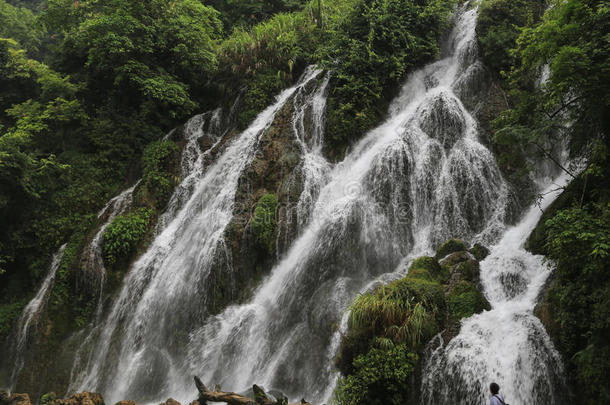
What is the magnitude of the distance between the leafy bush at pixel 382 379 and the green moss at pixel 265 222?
5.05 metres

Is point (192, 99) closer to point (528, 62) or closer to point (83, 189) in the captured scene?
point (83, 189)

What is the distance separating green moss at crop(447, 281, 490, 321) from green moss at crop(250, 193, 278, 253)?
530cm

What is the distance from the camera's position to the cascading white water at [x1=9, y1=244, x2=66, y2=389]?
10.7m

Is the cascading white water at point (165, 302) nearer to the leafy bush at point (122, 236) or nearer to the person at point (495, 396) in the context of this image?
the leafy bush at point (122, 236)

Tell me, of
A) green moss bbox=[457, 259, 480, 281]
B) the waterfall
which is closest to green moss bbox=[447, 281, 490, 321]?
green moss bbox=[457, 259, 480, 281]

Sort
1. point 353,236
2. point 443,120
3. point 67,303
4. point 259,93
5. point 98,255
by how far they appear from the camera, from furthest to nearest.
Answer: point 259,93 < point 443,120 < point 98,255 < point 67,303 < point 353,236

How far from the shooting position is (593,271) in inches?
195

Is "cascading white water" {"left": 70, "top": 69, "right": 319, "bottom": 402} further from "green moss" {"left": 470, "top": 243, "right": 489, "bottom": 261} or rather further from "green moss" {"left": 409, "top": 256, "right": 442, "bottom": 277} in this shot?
"green moss" {"left": 470, "top": 243, "right": 489, "bottom": 261}

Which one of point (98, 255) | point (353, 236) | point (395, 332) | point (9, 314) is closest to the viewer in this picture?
point (395, 332)

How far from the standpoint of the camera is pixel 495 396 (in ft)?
16.1

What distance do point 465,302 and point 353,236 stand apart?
136 inches

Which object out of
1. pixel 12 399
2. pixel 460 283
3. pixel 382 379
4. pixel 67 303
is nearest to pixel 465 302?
pixel 460 283

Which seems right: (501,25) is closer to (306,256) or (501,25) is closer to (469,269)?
(469,269)

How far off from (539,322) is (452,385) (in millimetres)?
1830
